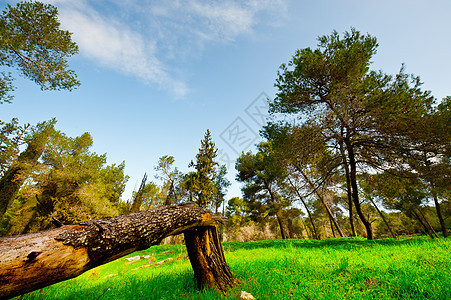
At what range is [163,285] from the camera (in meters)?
3.26

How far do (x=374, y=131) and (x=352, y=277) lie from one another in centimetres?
774

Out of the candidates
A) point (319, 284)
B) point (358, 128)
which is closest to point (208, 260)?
point (319, 284)

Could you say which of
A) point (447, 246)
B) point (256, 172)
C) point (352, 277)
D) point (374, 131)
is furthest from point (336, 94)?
point (256, 172)

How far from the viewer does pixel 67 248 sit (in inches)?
63.0

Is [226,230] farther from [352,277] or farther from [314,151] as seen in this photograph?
[352,277]

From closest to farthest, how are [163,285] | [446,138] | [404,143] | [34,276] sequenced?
[34,276], [163,285], [446,138], [404,143]

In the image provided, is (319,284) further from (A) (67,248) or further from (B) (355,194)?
(B) (355,194)

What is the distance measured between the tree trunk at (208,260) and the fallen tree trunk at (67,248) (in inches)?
38.1

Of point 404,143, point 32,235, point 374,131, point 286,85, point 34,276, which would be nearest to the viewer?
point 34,276

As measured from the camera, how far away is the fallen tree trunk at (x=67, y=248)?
1.31 metres

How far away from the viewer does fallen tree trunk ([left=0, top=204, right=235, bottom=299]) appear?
1309 mm

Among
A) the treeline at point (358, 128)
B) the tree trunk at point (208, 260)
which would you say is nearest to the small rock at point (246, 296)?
the tree trunk at point (208, 260)

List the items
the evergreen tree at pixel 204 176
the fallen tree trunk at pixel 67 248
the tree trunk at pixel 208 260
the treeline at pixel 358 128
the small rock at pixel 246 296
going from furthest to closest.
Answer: the evergreen tree at pixel 204 176
the treeline at pixel 358 128
the tree trunk at pixel 208 260
the small rock at pixel 246 296
the fallen tree trunk at pixel 67 248

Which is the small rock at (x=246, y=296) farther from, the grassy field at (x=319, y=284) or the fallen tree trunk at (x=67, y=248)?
the fallen tree trunk at (x=67, y=248)
